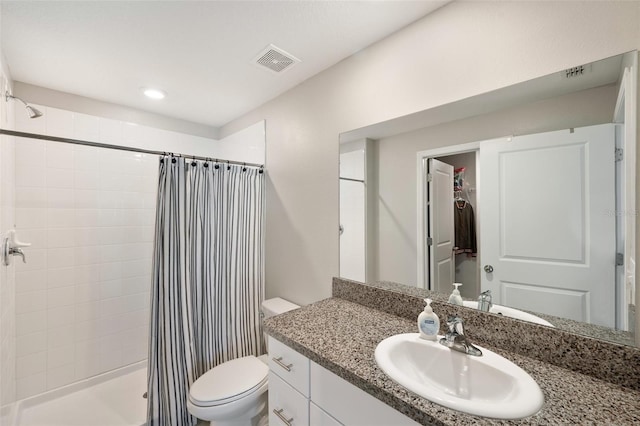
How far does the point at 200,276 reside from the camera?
1.80m

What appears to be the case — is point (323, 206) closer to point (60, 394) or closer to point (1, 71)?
point (1, 71)

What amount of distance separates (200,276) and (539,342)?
72.3 inches

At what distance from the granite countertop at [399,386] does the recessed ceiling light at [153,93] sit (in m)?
1.98

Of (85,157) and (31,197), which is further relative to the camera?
(85,157)

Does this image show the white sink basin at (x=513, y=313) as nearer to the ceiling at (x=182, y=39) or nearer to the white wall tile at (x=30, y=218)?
the ceiling at (x=182, y=39)

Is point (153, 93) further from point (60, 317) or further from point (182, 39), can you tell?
point (60, 317)

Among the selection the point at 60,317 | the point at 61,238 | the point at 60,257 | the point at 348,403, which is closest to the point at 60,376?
the point at 60,317

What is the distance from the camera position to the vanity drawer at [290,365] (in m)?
0.99

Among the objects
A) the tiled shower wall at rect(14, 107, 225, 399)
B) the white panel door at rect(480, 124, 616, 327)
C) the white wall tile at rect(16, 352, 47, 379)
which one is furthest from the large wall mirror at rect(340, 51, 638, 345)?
the white wall tile at rect(16, 352, 47, 379)

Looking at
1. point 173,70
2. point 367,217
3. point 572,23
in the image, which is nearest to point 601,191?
point 572,23

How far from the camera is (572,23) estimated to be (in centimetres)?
89

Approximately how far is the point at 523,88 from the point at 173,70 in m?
1.99

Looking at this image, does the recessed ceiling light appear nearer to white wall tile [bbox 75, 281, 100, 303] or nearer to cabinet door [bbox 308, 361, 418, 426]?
white wall tile [bbox 75, 281, 100, 303]

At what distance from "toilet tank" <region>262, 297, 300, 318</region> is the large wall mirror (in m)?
0.70
